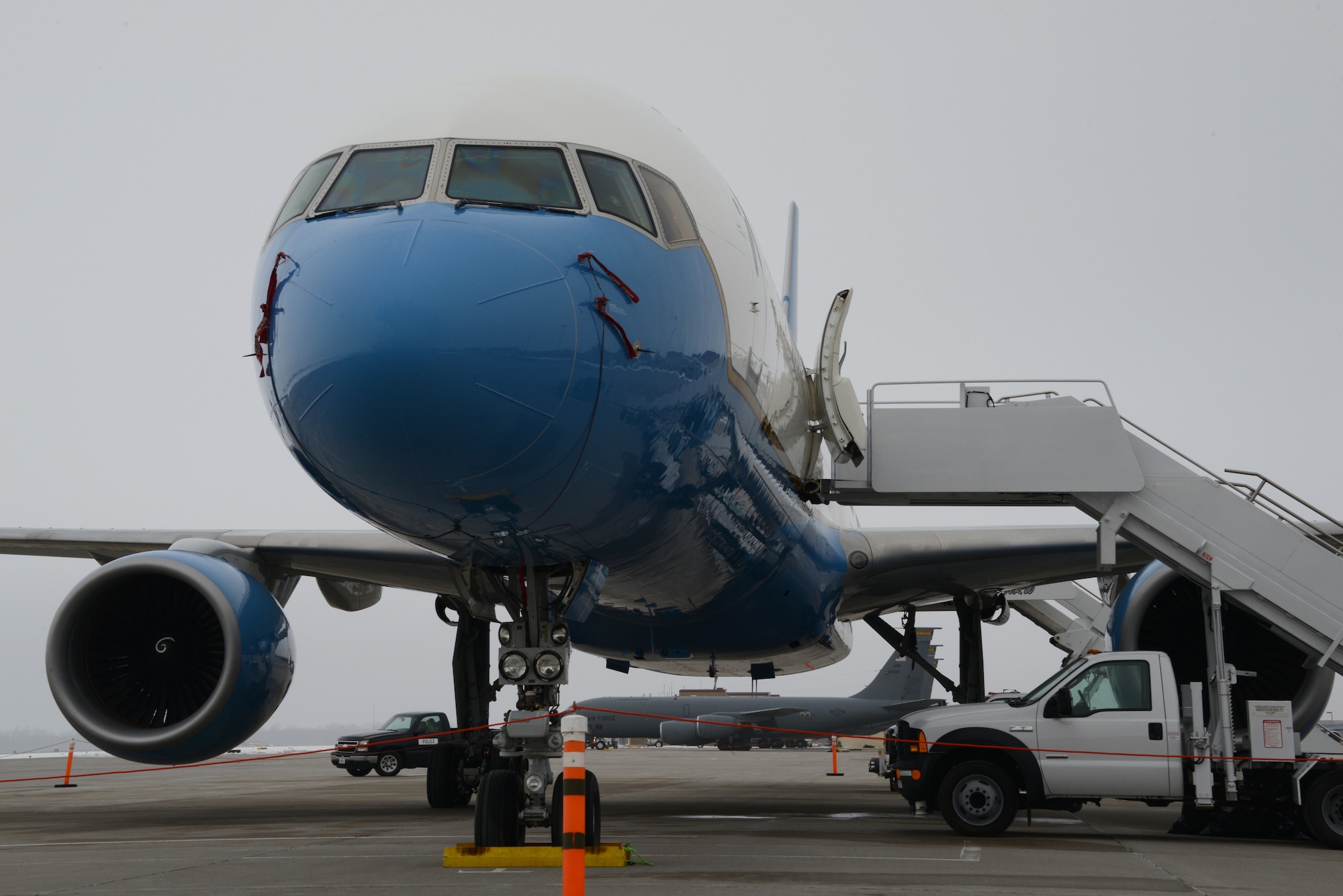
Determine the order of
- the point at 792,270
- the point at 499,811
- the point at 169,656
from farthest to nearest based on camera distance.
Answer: the point at 792,270
the point at 169,656
the point at 499,811

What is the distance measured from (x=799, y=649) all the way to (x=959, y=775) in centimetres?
470

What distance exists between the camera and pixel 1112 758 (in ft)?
30.7

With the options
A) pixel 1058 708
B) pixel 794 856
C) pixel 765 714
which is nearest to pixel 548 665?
pixel 794 856

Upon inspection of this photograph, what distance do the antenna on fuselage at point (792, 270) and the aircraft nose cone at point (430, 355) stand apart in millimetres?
14541

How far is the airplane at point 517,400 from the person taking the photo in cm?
532

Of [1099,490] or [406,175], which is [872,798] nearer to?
[1099,490]

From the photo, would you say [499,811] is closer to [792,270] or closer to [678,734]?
[792,270]

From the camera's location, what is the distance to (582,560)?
23.7 ft

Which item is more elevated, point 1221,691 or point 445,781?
point 1221,691

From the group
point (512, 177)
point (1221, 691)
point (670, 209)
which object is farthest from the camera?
point (1221, 691)

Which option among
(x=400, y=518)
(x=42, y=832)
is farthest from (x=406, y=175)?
(x=42, y=832)

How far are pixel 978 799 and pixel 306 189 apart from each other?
6.95 metres

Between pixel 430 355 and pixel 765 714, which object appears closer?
pixel 430 355

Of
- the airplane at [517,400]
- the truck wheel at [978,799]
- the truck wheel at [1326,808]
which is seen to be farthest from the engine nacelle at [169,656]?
the truck wheel at [1326,808]
